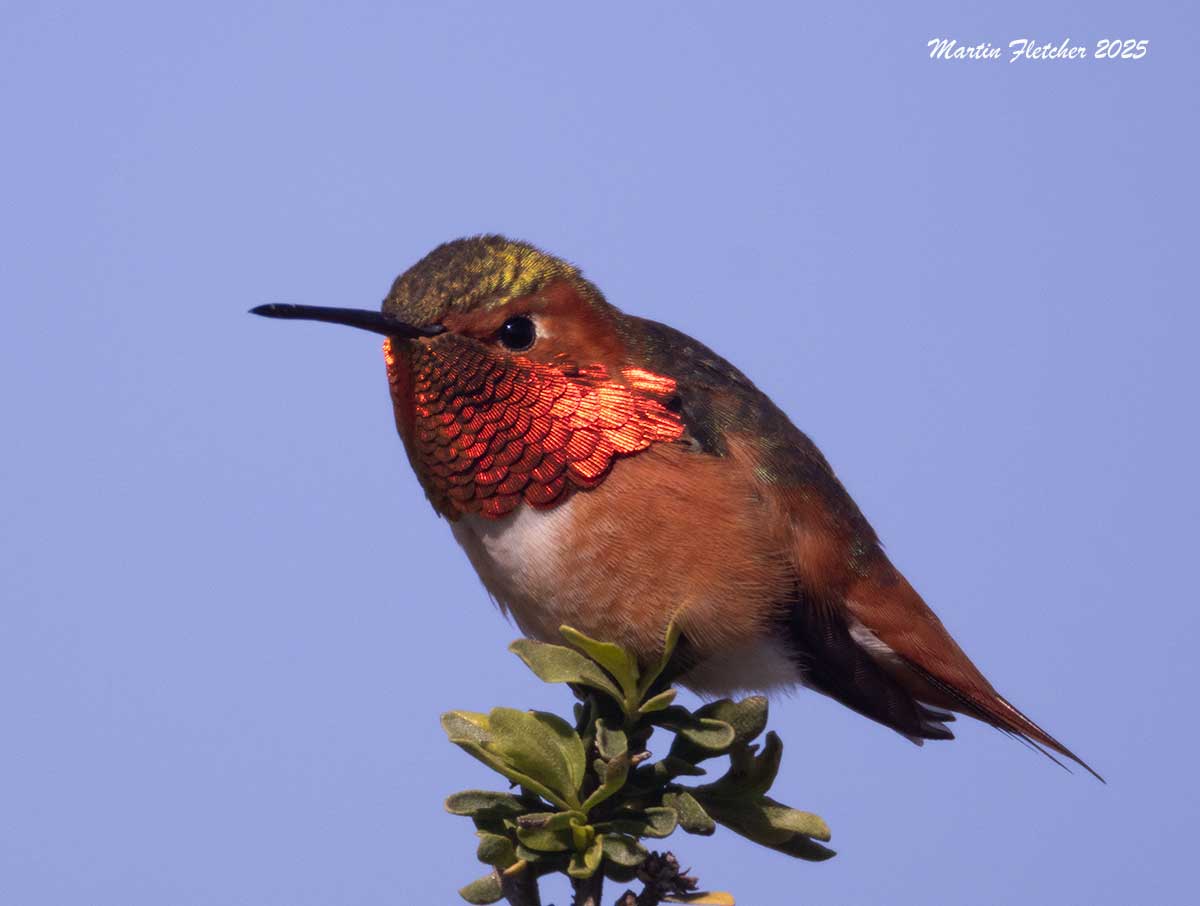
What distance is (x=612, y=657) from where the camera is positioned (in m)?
2.16

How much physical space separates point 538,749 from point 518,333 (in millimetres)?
685

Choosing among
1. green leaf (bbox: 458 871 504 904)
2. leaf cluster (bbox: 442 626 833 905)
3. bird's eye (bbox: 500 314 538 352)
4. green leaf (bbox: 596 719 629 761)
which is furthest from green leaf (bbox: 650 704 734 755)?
bird's eye (bbox: 500 314 538 352)

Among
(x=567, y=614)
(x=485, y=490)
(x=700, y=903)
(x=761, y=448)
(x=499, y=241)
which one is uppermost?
(x=499, y=241)

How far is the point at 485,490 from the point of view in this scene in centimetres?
234

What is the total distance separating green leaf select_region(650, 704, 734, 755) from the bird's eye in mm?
633

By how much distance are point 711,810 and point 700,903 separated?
0.62ft

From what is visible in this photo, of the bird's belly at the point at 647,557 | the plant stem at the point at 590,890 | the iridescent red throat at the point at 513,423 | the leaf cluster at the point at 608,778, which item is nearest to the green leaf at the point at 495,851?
the leaf cluster at the point at 608,778

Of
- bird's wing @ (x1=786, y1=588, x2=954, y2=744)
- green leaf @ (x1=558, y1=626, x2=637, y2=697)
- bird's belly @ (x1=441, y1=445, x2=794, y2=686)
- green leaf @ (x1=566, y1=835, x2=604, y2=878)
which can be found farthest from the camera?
bird's wing @ (x1=786, y1=588, x2=954, y2=744)

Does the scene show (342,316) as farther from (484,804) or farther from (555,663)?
(484,804)

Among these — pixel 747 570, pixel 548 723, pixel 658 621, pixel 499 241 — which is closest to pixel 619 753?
pixel 548 723

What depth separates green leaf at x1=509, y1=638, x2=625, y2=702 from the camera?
82.9 inches

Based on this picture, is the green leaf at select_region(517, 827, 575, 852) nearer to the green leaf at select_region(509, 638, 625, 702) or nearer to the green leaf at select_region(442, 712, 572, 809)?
the green leaf at select_region(442, 712, 572, 809)

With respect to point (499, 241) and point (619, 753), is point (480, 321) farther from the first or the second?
point (619, 753)

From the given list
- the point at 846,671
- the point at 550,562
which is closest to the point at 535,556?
the point at 550,562
